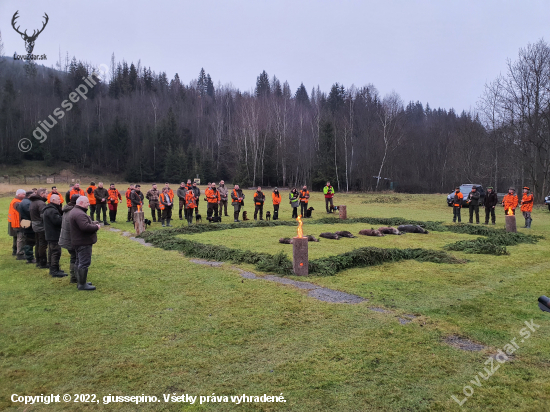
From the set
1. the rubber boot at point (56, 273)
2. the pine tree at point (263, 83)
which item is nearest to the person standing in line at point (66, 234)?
the rubber boot at point (56, 273)

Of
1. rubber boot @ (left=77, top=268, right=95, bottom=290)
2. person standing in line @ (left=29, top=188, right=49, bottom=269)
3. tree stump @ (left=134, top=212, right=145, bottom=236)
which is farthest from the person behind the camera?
tree stump @ (left=134, top=212, right=145, bottom=236)

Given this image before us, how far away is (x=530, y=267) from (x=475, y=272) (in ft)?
5.57

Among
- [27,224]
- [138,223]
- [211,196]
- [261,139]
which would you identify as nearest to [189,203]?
[211,196]

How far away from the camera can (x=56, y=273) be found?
882 cm

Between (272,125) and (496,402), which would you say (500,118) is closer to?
(272,125)

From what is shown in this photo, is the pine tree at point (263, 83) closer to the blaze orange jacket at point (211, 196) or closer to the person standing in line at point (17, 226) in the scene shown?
the blaze orange jacket at point (211, 196)

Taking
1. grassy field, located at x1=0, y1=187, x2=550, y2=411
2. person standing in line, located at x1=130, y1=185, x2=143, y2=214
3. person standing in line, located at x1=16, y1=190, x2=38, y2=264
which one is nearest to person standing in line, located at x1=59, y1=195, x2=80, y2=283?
grassy field, located at x1=0, y1=187, x2=550, y2=411

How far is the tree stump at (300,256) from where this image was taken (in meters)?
8.80

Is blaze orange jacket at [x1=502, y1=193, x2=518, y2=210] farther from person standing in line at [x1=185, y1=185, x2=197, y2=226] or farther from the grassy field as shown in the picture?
person standing in line at [x1=185, y1=185, x2=197, y2=226]

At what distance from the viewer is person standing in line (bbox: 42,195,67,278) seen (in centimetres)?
848

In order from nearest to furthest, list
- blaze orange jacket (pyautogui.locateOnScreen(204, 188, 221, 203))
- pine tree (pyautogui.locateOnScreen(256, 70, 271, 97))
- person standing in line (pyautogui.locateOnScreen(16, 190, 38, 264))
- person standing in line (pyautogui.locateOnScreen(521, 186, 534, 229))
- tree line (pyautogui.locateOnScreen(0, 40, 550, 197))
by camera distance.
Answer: person standing in line (pyautogui.locateOnScreen(16, 190, 38, 264)) < person standing in line (pyautogui.locateOnScreen(521, 186, 534, 229)) < blaze orange jacket (pyautogui.locateOnScreen(204, 188, 221, 203)) < tree line (pyautogui.locateOnScreen(0, 40, 550, 197)) < pine tree (pyautogui.locateOnScreen(256, 70, 271, 97))

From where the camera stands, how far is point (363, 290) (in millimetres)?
7660

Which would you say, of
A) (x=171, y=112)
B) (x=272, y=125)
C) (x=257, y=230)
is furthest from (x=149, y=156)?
Answer: (x=257, y=230)

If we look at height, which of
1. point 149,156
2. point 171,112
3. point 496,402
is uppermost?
point 171,112
